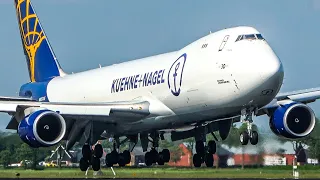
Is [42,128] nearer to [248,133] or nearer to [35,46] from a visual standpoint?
[248,133]

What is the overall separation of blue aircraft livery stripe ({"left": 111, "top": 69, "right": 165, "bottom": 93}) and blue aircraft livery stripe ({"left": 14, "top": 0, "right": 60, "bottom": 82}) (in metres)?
9.02

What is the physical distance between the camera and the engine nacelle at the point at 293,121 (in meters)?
52.1

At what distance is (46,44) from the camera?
6500 centimetres

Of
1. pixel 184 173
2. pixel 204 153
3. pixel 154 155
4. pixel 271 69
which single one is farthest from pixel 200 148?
pixel 271 69

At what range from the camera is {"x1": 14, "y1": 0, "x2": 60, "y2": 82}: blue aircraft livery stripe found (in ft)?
209

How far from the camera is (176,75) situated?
161 feet

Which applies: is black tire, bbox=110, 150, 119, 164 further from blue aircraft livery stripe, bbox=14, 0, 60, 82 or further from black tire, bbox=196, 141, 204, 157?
blue aircraft livery stripe, bbox=14, 0, 60, 82

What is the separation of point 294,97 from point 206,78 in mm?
8206

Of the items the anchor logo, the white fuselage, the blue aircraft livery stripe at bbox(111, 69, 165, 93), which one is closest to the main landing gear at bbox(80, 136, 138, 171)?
the white fuselage

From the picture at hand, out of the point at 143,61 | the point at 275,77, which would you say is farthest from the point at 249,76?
the point at 143,61

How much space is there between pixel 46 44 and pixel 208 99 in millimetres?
20009

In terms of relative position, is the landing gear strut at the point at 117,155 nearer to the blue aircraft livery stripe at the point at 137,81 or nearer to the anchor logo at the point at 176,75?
the blue aircraft livery stripe at the point at 137,81

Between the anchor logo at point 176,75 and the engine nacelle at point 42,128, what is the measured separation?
223 inches

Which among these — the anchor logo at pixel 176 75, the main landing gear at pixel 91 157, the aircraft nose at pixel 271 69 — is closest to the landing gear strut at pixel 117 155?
the main landing gear at pixel 91 157
